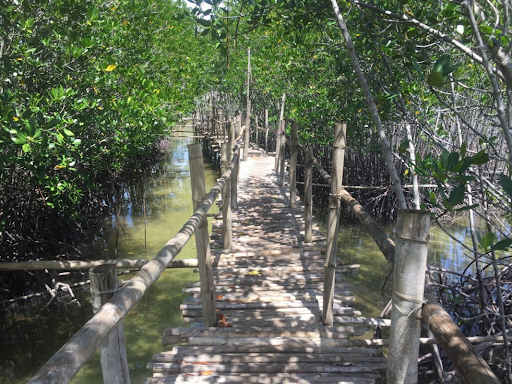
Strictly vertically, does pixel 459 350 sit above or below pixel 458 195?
below

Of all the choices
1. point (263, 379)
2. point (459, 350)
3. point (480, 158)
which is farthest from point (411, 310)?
point (263, 379)

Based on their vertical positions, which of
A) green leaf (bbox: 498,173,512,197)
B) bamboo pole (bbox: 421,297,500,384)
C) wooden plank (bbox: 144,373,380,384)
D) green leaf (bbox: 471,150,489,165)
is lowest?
wooden plank (bbox: 144,373,380,384)

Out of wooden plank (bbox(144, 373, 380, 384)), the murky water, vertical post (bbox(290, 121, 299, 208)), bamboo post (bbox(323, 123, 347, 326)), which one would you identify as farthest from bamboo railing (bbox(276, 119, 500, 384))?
vertical post (bbox(290, 121, 299, 208))

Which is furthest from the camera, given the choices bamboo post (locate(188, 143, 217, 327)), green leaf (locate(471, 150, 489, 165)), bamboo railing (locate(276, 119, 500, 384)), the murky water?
the murky water

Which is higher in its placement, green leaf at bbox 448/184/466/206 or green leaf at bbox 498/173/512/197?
green leaf at bbox 498/173/512/197

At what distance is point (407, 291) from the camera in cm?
125

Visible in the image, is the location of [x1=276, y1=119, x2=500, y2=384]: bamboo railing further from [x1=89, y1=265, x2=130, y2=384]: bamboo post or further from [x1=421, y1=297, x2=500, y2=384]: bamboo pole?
[x1=89, y1=265, x2=130, y2=384]: bamboo post

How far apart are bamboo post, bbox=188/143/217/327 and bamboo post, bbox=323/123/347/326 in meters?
0.75

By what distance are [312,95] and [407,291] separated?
7404mm

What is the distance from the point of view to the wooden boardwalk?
223 centimetres

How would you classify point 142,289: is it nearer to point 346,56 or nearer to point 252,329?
point 252,329

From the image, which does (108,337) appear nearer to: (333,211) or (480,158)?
(480,158)

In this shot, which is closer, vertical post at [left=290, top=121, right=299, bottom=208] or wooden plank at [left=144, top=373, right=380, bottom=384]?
wooden plank at [left=144, top=373, right=380, bottom=384]

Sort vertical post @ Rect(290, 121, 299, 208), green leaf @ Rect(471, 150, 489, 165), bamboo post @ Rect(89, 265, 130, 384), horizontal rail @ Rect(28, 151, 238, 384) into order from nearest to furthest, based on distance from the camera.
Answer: horizontal rail @ Rect(28, 151, 238, 384)
green leaf @ Rect(471, 150, 489, 165)
bamboo post @ Rect(89, 265, 130, 384)
vertical post @ Rect(290, 121, 299, 208)
